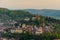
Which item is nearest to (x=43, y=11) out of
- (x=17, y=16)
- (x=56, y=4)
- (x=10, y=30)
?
(x=56, y=4)

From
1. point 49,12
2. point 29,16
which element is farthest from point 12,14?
point 49,12

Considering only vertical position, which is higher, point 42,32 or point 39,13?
point 39,13

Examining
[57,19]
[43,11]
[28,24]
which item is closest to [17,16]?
[28,24]

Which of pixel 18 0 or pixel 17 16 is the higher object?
pixel 18 0

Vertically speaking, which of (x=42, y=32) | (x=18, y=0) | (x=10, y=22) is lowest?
(x=42, y=32)

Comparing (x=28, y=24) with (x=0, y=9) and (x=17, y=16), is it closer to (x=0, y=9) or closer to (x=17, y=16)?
(x=17, y=16)

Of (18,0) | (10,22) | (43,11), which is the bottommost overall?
(10,22)

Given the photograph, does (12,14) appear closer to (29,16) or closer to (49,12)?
(29,16)

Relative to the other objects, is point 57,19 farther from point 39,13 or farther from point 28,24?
point 28,24

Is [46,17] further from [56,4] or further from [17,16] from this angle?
[17,16]
